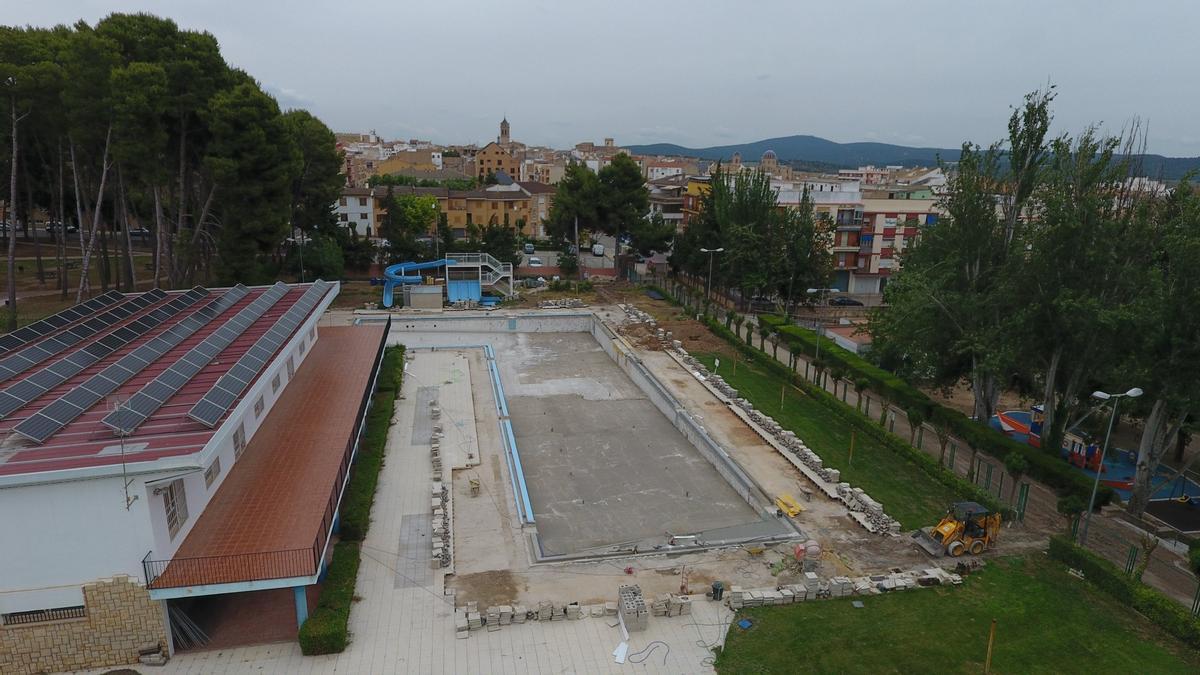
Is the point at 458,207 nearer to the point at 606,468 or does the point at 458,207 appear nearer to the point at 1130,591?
the point at 606,468

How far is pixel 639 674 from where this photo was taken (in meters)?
13.6

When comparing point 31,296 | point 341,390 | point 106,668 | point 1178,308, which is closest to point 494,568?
point 106,668

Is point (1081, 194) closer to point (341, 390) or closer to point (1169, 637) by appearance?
point (1169, 637)

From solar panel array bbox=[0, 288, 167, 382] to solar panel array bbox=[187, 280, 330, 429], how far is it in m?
5.21

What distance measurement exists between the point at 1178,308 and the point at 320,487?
2269 cm

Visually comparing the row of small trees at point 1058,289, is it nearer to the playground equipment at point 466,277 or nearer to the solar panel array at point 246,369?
the solar panel array at point 246,369

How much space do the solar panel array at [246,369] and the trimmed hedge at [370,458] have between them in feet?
14.2

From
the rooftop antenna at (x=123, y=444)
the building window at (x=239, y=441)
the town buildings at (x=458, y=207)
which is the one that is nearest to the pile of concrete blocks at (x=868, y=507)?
the building window at (x=239, y=441)

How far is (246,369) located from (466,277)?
32.6 metres

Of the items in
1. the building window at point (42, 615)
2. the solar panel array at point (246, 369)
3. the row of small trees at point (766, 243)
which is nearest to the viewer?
the building window at point (42, 615)

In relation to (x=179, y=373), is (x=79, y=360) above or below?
below

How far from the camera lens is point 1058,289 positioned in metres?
21.0

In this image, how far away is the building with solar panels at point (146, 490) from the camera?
12680mm

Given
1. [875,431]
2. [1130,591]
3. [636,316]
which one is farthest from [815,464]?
[636,316]
